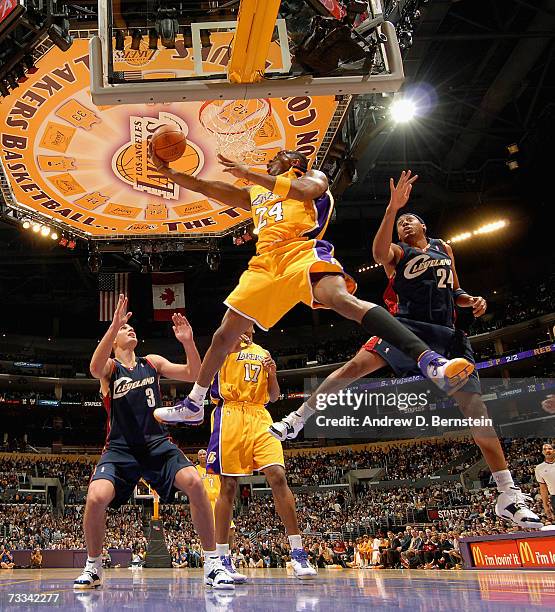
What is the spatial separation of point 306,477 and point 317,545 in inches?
476

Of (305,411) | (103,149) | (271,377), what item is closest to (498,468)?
(305,411)

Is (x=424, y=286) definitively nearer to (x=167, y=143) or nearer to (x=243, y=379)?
(x=167, y=143)

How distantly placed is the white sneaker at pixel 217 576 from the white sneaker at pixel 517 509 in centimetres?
195

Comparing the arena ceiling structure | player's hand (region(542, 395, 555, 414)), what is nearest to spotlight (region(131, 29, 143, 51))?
the arena ceiling structure

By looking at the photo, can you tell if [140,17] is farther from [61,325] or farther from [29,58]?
[61,325]

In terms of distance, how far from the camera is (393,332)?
139 inches

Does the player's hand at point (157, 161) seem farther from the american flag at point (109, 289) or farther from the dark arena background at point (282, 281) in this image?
the american flag at point (109, 289)

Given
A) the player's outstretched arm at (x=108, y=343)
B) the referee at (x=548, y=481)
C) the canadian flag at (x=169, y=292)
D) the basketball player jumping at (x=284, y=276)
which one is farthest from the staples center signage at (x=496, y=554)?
the canadian flag at (x=169, y=292)

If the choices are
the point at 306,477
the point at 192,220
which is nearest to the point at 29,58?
the point at 192,220

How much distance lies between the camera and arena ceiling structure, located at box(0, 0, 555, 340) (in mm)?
10602

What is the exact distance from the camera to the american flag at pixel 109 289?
15.1m

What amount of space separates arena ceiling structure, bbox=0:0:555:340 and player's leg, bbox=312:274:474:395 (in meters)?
4.31

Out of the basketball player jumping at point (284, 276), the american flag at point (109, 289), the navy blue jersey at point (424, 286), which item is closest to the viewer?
the basketball player jumping at point (284, 276)

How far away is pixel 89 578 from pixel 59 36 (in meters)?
6.20
